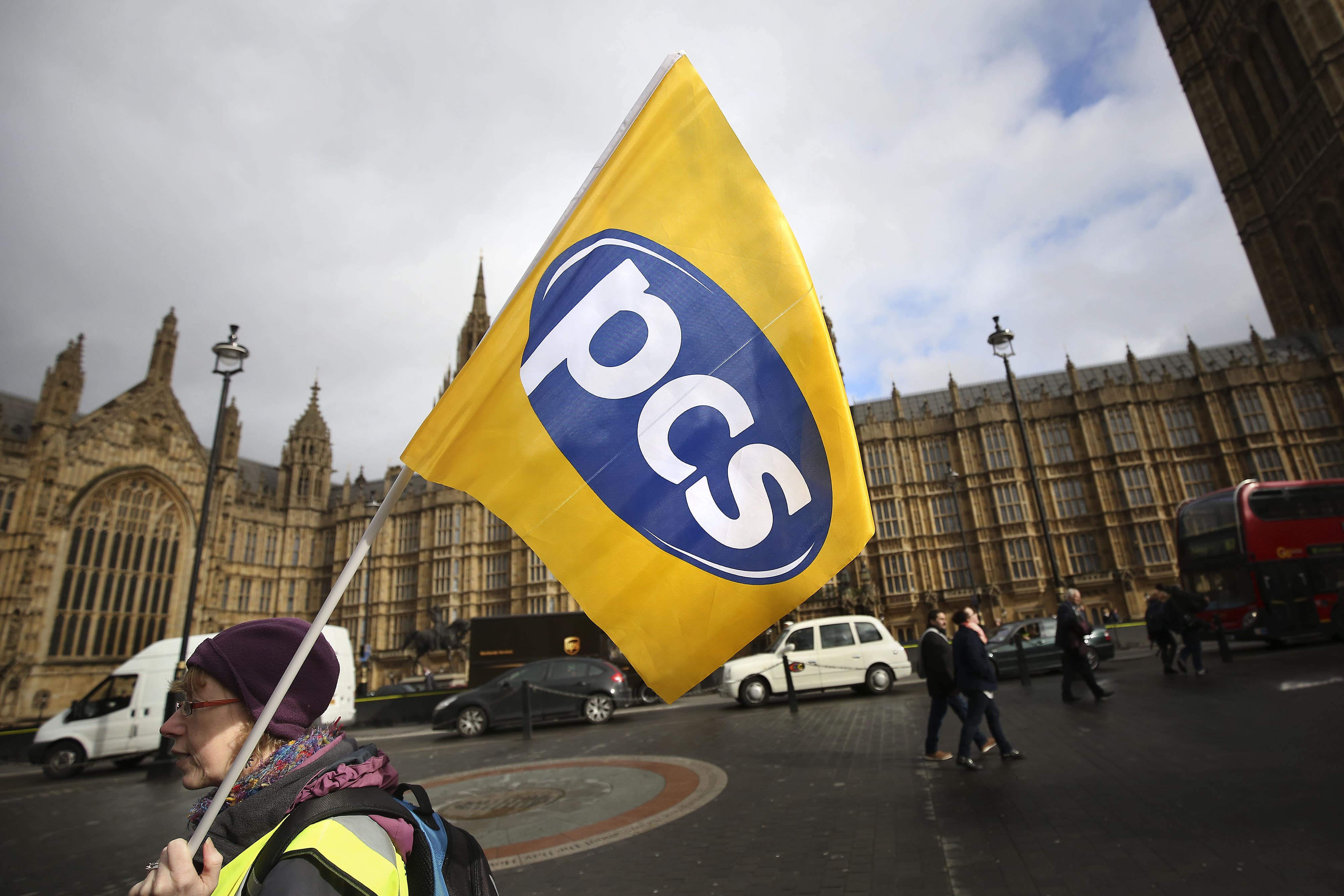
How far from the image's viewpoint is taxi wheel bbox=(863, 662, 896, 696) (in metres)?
14.8

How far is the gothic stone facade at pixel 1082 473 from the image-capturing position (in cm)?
3619

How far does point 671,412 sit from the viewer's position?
8.34 ft

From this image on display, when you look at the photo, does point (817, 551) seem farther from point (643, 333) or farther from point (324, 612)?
point (324, 612)

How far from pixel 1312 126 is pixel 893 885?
191 ft

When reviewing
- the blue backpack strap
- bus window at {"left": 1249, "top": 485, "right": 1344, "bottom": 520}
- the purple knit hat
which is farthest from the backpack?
bus window at {"left": 1249, "top": 485, "right": 1344, "bottom": 520}

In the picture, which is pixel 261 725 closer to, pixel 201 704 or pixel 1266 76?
pixel 201 704

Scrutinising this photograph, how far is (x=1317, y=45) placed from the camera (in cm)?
3681

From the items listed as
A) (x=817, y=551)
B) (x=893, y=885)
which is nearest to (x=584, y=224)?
(x=817, y=551)

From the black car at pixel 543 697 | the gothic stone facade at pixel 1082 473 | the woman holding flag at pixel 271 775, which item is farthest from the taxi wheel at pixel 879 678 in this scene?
the gothic stone facade at pixel 1082 473

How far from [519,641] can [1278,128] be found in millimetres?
57545

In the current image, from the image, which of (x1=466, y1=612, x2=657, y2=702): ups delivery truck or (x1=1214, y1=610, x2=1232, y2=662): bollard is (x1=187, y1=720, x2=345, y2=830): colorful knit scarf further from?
(x1=466, y1=612, x2=657, y2=702): ups delivery truck

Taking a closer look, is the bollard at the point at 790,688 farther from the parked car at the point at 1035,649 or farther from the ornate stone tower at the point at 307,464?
the ornate stone tower at the point at 307,464

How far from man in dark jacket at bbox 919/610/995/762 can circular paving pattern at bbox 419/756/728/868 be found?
241 centimetres

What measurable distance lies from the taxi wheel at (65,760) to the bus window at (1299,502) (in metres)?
26.5
